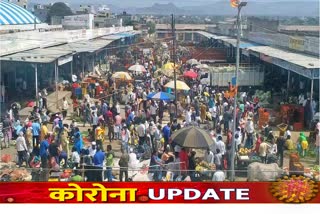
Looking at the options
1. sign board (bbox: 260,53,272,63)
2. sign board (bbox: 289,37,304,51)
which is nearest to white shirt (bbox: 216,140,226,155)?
sign board (bbox: 260,53,272,63)

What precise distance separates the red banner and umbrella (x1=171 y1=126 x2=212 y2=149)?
230 centimetres

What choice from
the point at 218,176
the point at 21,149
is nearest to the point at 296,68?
the point at 218,176

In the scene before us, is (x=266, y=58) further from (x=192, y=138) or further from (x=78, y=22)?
(x=78, y=22)

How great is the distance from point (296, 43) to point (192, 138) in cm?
1116

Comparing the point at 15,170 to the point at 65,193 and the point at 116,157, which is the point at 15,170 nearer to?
the point at 65,193

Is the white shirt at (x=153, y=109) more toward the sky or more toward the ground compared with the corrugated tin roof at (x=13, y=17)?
more toward the ground

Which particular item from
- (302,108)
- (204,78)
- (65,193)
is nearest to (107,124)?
(302,108)

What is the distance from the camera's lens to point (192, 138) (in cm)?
916

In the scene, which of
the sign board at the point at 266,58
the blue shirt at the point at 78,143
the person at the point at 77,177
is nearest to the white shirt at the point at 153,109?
the blue shirt at the point at 78,143

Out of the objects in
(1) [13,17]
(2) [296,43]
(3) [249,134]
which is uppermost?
(1) [13,17]

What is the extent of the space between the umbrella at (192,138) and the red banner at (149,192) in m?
2.30

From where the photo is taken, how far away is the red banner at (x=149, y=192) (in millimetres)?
6727

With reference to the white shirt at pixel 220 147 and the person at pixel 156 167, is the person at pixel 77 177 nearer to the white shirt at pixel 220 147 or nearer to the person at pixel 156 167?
the person at pixel 156 167

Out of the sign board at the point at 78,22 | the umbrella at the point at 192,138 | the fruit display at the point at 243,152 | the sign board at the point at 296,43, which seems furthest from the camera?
the sign board at the point at 78,22
